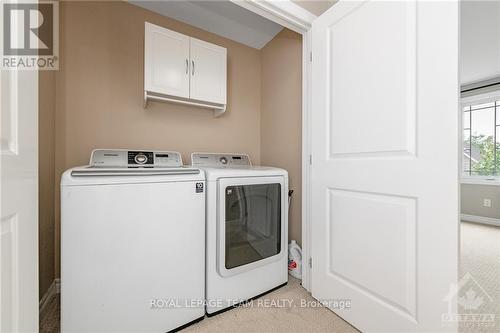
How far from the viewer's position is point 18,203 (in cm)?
66

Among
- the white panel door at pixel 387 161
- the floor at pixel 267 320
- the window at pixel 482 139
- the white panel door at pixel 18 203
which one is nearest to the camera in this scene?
the white panel door at pixel 18 203

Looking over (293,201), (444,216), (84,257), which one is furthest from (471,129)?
(84,257)

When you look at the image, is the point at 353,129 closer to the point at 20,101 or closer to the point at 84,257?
the point at 20,101

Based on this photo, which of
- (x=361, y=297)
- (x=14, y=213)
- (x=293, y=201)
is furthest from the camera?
(x=293, y=201)

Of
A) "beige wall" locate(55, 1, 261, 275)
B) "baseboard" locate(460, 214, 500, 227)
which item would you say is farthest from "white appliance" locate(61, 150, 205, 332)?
"baseboard" locate(460, 214, 500, 227)

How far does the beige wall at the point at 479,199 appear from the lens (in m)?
3.55

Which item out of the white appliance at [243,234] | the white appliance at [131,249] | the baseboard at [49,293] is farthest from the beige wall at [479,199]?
the baseboard at [49,293]

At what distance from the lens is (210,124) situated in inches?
87.9

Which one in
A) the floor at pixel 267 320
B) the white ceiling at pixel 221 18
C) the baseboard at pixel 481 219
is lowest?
the floor at pixel 267 320

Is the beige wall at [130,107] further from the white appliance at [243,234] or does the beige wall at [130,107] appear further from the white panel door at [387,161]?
the white panel door at [387,161]

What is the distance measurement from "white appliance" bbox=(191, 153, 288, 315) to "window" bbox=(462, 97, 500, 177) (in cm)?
433

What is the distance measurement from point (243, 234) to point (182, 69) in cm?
138

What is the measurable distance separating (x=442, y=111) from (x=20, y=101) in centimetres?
156

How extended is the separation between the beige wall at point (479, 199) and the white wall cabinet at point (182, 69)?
456 centimetres
